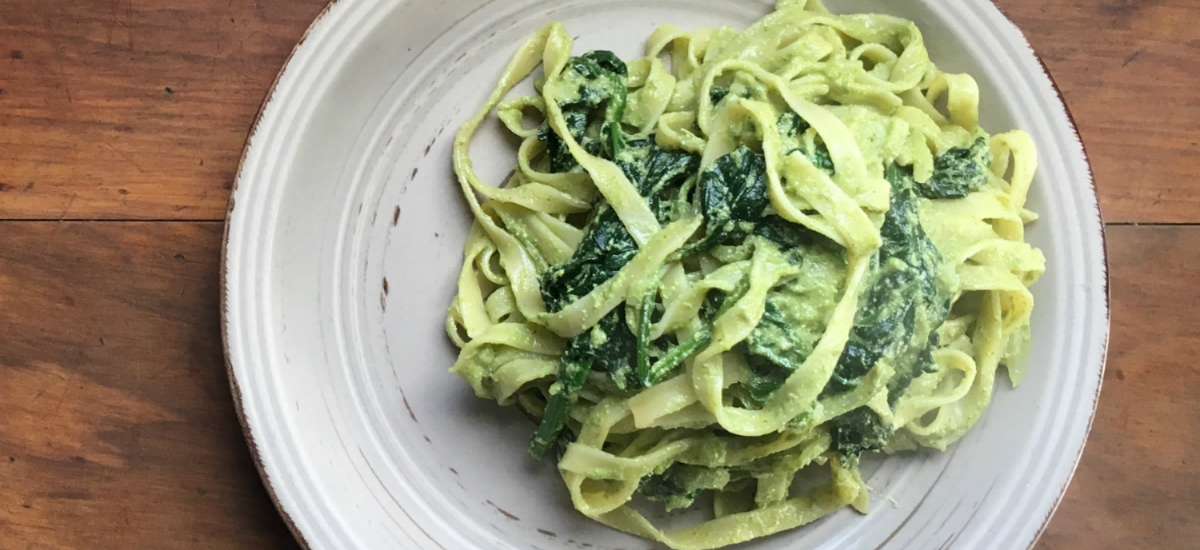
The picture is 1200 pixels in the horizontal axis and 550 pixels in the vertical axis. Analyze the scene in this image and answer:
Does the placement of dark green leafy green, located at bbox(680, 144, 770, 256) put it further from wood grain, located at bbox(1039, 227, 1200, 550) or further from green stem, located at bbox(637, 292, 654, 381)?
wood grain, located at bbox(1039, 227, 1200, 550)

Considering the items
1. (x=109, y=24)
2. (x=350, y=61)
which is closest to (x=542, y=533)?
(x=350, y=61)

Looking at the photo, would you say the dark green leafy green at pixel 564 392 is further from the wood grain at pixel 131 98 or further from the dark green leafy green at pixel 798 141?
the wood grain at pixel 131 98

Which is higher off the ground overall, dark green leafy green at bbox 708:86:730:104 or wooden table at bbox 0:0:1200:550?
dark green leafy green at bbox 708:86:730:104

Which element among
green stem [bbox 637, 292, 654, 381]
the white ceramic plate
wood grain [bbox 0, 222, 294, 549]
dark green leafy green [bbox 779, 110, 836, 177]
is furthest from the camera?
wood grain [bbox 0, 222, 294, 549]

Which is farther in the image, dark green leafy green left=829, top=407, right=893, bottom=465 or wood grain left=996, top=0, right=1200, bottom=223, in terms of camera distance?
wood grain left=996, top=0, right=1200, bottom=223

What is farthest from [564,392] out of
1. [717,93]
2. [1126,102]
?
[1126,102]

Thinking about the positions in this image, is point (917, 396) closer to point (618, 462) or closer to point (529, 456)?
point (618, 462)

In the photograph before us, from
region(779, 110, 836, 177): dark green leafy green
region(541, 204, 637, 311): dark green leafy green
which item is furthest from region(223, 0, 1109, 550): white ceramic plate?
region(779, 110, 836, 177): dark green leafy green
